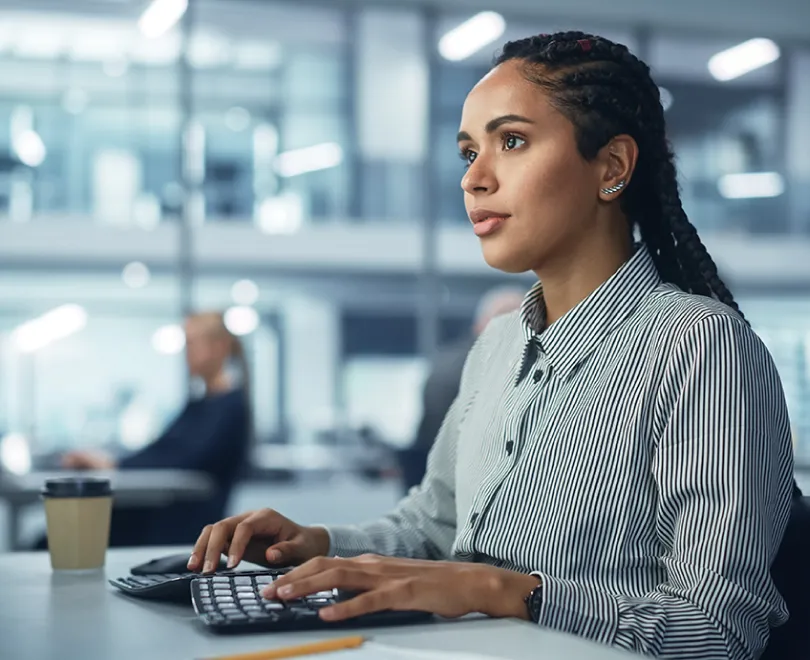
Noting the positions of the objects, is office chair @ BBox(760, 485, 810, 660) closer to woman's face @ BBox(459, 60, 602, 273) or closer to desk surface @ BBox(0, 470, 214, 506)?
woman's face @ BBox(459, 60, 602, 273)

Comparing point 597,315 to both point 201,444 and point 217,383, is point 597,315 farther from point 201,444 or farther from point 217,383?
point 217,383

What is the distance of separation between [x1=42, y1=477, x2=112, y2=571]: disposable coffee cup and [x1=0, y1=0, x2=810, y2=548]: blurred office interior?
14.3ft

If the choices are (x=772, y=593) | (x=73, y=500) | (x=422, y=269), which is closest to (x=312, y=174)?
(x=422, y=269)

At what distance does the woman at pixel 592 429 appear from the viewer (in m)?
1.06

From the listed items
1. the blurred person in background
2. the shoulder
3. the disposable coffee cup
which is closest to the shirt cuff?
the shoulder

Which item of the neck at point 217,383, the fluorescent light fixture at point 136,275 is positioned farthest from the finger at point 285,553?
the fluorescent light fixture at point 136,275

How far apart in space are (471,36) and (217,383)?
10.6 feet

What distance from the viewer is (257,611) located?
0.95m

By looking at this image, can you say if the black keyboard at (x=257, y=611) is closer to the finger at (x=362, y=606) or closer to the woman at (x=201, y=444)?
the finger at (x=362, y=606)

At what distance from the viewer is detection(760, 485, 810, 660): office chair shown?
3.83 feet

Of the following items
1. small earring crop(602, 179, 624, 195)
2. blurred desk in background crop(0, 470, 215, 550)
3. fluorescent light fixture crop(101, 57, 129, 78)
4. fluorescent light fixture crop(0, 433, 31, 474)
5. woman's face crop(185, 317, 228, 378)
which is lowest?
fluorescent light fixture crop(0, 433, 31, 474)

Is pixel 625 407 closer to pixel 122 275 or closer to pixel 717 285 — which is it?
pixel 717 285

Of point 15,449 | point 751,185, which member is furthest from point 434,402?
point 751,185

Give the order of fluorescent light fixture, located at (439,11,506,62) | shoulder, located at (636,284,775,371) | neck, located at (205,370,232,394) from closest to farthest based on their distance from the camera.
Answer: shoulder, located at (636,284,775,371)
neck, located at (205,370,232,394)
fluorescent light fixture, located at (439,11,506,62)
